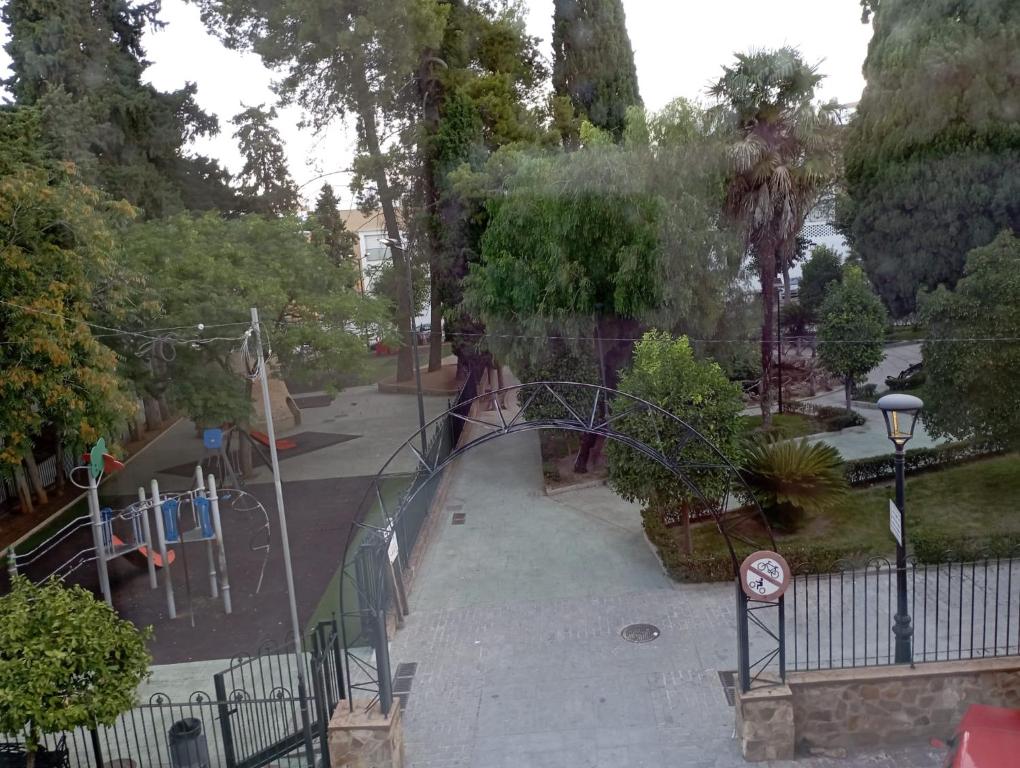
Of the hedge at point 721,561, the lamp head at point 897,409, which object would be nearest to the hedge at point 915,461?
the hedge at point 721,561

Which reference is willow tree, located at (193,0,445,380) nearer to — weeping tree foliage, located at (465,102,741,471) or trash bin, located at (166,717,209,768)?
weeping tree foliage, located at (465,102,741,471)

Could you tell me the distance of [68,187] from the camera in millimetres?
14961

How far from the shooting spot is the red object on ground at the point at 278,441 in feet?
81.9

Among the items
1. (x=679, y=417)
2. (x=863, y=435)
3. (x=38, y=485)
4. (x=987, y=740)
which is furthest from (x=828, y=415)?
(x=38, y=485)

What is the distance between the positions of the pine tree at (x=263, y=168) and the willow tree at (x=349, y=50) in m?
1.44

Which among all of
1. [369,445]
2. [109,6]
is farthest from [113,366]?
[109,6]

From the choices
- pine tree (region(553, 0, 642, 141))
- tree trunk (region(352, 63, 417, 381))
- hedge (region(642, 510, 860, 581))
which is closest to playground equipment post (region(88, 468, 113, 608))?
hedge (region(642, 510, 860, 581))

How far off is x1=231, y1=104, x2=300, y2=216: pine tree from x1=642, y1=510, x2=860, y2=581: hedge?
1995 cm

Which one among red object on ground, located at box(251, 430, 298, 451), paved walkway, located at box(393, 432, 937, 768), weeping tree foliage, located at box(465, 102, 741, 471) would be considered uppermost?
weeping tree foliage, located at box(465, 102, 741, 471)

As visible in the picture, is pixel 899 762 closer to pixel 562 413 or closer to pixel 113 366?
pixel 562 413

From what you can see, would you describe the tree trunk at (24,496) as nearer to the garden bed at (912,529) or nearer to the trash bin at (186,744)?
the trash bin at (186,744)

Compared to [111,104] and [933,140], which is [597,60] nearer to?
[933,140]

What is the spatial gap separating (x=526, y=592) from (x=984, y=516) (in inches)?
334

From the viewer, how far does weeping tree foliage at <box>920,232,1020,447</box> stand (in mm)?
14555
